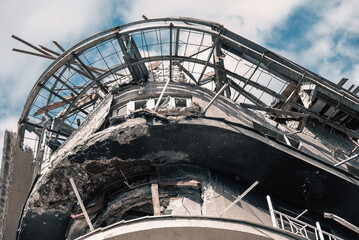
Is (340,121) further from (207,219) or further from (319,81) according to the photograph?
(207,219)

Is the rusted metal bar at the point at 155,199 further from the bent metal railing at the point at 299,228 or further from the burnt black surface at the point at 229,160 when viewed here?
the bent metal railing at the point at 299,228

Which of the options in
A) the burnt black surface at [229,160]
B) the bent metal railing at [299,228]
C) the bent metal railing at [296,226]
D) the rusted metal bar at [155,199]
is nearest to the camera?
the bent metal railing at [296,226]

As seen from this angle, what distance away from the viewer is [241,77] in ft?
57.8

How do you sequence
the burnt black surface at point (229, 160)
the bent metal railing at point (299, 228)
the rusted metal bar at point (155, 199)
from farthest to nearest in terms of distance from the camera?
the burnt black surface at point (229, 160) → the rusted metal bar at point (155, 199) → the bent metal railing at point (299, 228)

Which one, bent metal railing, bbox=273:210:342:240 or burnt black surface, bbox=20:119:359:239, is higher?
burnt black surface, bbox=20:119:359:239

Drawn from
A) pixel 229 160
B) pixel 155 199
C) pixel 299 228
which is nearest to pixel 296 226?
pixel 299 228

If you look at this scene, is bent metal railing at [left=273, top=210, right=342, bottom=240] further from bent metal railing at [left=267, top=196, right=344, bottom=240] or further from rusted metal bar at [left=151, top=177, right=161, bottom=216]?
rusted metal bar at [left=151, top=177, right=161, bottom=216]

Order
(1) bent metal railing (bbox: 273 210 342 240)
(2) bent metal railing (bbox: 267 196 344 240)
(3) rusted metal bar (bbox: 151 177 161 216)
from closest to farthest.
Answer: (2) bent metal railing (bbox: 267 196 344 240)
(1) bent metal railing (bbox: 273 210 342 240)
(3) rusted metal bar (bbox: 151 177 161 216)

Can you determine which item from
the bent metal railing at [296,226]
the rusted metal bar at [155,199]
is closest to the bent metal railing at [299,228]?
the bent metal railing at [296,226]

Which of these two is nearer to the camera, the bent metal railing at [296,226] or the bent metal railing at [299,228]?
the bent metal railing at [296,226]

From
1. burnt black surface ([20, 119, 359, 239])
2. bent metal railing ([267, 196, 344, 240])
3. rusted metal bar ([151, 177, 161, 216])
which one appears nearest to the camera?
bent metal railing ([267, 196, 344, 240])

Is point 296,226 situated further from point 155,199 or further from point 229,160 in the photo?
point 155,199

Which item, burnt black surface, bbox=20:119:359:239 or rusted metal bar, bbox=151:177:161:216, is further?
burnt black surface, bbox=20:119:359:239

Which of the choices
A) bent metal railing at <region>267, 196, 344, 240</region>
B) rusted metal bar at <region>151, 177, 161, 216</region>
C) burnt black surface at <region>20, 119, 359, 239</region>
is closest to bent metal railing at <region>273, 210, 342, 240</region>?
bent metal railing at <region>267, 196, 344, 240</region>
